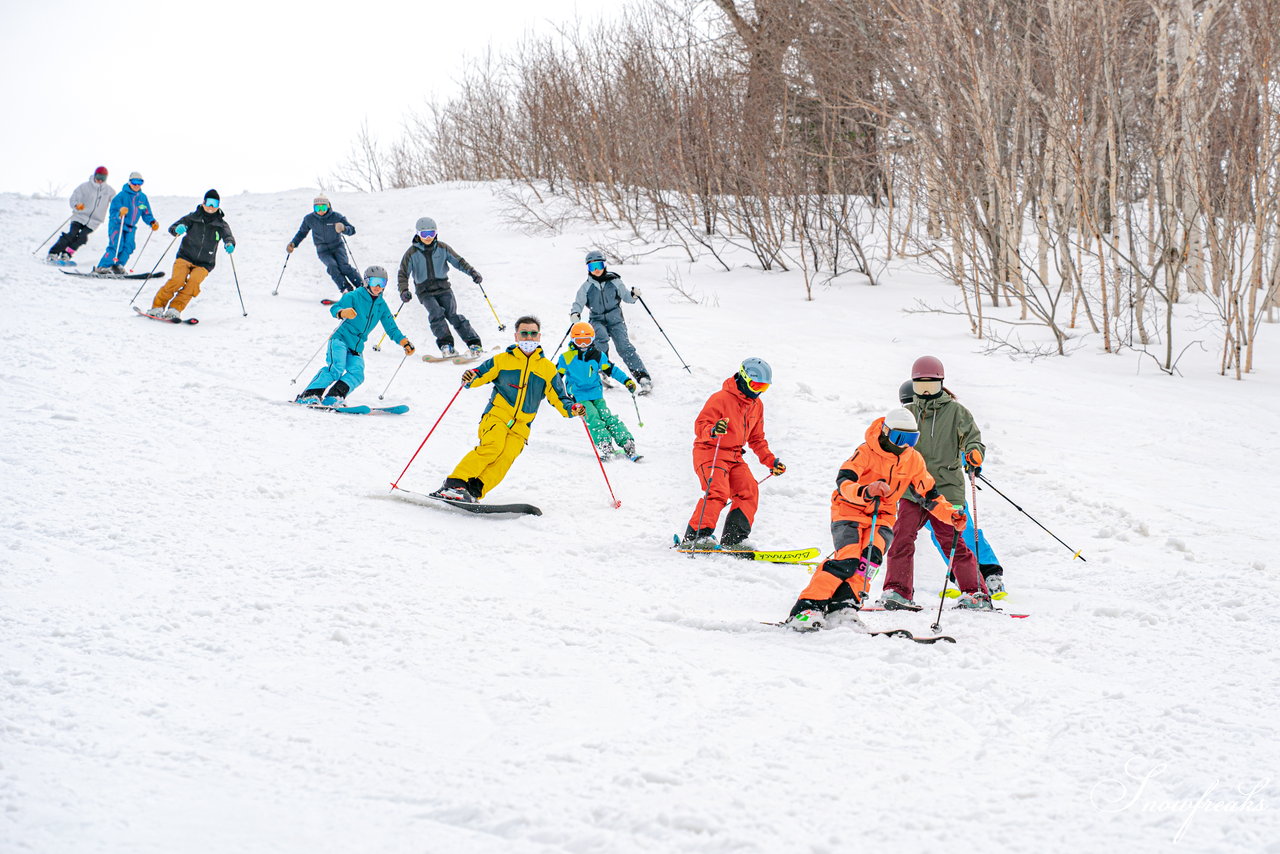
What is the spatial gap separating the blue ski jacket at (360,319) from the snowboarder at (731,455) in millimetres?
4279

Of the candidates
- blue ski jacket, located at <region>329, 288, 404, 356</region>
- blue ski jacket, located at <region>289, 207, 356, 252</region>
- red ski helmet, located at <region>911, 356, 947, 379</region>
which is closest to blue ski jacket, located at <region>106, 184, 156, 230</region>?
blue ski jacket, located at <region>289, 207, 356, 252</region>

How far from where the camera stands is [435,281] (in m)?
11.3

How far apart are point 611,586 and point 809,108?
1388 cm

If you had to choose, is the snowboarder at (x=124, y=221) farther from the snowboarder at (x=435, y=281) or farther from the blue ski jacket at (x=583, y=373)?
the blue ski jacket at (x=583, y=373)

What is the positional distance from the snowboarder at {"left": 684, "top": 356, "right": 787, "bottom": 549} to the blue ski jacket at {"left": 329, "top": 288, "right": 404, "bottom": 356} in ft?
14.0

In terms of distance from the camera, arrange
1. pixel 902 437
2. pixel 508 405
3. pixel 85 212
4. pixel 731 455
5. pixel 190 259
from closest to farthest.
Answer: pixel 902 437 < pixel 731 455 < pixel 508 405 < pixel 190 259 < pixel 85 212

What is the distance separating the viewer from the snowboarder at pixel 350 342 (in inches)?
354

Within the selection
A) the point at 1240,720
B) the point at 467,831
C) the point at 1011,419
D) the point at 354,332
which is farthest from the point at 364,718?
the point at 1011,419

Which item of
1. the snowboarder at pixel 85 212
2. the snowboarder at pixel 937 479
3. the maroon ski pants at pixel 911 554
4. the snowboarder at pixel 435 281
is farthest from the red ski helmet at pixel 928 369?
the snowboarder at pixel 85 212

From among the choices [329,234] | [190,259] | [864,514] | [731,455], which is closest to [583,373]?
[731,455]

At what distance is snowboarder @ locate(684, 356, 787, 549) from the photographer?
626 centimetres

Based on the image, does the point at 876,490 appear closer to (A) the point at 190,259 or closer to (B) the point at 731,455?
(B) the point at 731,455

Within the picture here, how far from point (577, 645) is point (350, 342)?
5864mm

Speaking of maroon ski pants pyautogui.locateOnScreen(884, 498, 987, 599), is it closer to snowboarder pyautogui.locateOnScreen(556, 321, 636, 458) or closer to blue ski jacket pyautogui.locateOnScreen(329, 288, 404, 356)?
snowboarder pyautogui.locateOnScreen(556, 321, 636, 458)
